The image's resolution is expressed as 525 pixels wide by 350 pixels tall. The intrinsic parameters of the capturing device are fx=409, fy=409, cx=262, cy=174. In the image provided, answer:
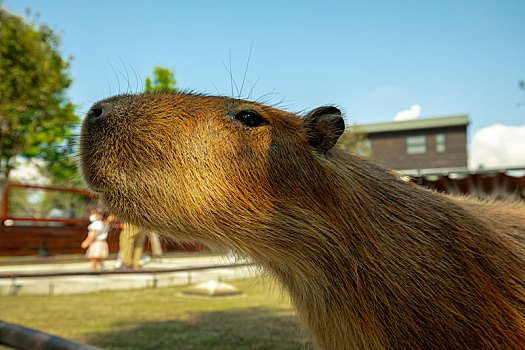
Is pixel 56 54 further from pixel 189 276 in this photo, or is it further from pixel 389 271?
pixel 389 271

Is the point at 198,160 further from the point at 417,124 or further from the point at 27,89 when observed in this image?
the point at 417,124

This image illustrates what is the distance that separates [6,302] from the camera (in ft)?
20.4

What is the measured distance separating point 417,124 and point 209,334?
25.3 m

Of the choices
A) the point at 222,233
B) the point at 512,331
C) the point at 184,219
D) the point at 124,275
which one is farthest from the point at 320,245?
the point at 124,275

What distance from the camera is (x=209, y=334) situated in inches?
169

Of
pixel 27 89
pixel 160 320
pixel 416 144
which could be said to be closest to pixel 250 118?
pixel 160 320

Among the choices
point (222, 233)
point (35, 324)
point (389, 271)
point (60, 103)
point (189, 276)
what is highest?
point (60, 103)

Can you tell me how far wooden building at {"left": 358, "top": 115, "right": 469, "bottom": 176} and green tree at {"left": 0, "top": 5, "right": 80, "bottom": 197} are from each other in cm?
1819

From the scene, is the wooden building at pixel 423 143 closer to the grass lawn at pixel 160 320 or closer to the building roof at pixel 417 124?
the building roof at pixel 417 124

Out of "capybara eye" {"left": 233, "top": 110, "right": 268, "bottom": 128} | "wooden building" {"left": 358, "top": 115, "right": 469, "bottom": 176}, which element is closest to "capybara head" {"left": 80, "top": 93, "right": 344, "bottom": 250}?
"capybara eye" {"left": 233, "top": 110, "right": 268, "bottom": 128}

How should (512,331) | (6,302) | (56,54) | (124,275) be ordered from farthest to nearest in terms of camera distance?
(56,54)
(124,275)
(6,302)
(512,331)

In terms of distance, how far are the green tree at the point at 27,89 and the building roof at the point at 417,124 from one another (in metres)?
18.2

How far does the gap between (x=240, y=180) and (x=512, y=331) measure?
1.10 m

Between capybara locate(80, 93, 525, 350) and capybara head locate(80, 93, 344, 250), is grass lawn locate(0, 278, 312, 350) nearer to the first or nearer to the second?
capybara locate(80, 93, 525, 350)
